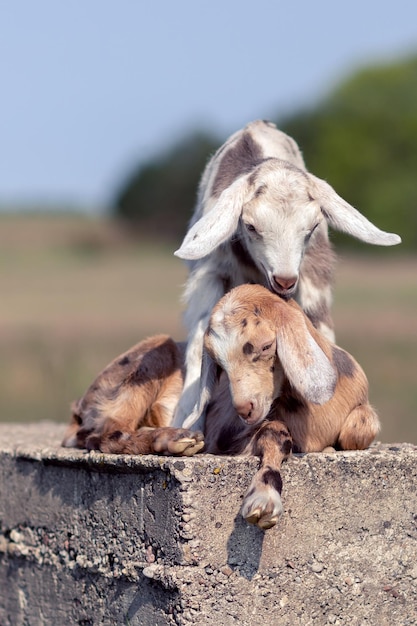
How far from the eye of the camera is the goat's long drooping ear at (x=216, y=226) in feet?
20.0

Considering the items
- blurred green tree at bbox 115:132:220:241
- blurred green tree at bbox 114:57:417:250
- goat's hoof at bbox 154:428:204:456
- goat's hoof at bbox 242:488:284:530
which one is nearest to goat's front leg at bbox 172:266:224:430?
goat's hoof at bbox 154:428:204:456

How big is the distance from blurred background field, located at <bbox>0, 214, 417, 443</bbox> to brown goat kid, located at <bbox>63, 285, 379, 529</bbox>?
1471mm

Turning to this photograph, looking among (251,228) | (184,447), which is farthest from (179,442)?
(251,228)

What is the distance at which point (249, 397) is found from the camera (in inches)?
213

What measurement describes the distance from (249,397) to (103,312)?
20203mm

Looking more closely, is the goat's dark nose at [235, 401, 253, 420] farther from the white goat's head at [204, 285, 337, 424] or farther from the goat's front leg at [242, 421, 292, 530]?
the goat's front leg at [242, 421, 292, 530]

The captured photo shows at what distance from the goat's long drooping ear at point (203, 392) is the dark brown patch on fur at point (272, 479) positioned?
→ 0.74m

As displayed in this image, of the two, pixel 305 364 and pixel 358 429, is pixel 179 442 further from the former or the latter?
pixel 358 429

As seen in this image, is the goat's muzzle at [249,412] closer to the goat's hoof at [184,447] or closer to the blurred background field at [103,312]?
the goat's hoof at [184,447]

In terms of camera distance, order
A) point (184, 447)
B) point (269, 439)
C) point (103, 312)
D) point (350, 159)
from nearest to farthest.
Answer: point (269, 439) → point (184, 447) → point (103, 312) → point (350, 159)

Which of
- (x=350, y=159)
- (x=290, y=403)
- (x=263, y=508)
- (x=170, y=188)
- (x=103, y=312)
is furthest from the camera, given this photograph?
(x=170, y=188)

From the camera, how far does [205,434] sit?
20.5ft

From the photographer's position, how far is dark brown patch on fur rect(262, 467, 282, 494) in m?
5.37

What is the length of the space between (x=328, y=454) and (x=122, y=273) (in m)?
→ 28.9
